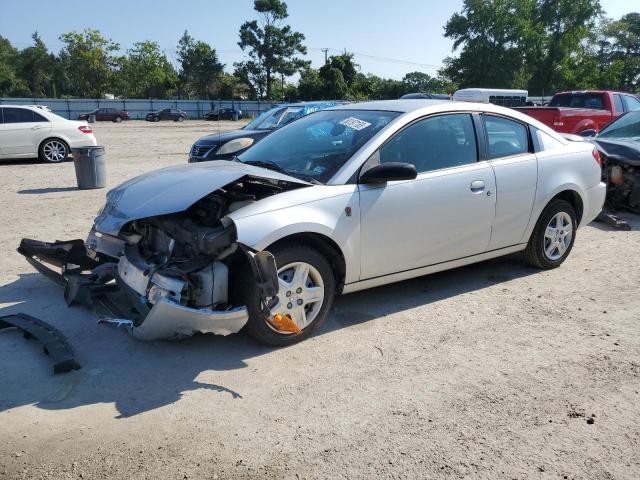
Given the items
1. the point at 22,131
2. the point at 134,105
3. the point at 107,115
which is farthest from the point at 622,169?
the point at 134,105

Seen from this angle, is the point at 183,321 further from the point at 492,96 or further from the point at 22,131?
the point at 492,96

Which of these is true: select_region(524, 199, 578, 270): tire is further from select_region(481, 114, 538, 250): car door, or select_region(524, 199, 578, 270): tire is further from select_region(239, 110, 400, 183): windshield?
select_region(239, 110, 400, 183): windshield

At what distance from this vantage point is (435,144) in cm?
497

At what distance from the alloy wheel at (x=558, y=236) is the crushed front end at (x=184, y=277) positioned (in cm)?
338

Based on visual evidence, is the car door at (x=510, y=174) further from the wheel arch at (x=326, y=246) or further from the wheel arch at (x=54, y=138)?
the wheel arch at (x=54, y=138)

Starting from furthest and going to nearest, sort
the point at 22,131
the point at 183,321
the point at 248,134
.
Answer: the point at 22,131, the point at 248,134, the point at 183,321

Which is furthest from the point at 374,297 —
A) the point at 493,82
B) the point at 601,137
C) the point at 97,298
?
the point at 493,82

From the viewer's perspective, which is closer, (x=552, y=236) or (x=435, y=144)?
(x=435, y=144)

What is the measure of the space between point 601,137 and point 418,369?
746cm

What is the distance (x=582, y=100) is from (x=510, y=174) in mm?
12408

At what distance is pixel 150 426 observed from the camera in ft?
10.5

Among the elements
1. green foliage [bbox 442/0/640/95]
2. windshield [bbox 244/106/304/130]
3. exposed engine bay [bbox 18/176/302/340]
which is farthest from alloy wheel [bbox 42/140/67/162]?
green foliage [bbox 442/0/640/95]

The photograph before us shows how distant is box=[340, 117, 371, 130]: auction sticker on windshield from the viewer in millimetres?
4836

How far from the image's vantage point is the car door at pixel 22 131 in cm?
1471
